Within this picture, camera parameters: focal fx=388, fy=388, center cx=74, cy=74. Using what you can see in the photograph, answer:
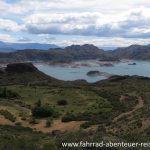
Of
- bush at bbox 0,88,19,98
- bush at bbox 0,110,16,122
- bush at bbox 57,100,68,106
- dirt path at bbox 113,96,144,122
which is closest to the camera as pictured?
dirt path at bbox 113,96,144,122

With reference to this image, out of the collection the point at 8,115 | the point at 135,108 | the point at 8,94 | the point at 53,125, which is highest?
the point at 8,115

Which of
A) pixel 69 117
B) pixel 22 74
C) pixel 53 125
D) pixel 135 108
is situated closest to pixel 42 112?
pixel 69 117

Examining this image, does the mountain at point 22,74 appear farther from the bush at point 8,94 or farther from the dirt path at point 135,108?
the dirt path at point 135,108

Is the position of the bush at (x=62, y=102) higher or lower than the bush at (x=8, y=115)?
lower

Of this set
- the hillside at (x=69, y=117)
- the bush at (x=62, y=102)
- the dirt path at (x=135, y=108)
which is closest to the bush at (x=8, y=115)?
the hillside at (x=69, y=117)

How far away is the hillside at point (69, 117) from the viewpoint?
77.2 feet

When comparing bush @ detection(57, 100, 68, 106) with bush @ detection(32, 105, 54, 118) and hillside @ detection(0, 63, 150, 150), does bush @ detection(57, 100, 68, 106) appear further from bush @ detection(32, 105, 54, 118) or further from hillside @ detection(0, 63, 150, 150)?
bush @ detection(32, 105, 54, 118)

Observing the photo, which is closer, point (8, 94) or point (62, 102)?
point (62, 102)

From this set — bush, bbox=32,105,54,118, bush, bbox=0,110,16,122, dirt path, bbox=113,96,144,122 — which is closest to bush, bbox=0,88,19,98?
bush, bbox=32,105,54,118

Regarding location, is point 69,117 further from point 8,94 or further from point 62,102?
point 8,94

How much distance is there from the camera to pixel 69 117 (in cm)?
4338

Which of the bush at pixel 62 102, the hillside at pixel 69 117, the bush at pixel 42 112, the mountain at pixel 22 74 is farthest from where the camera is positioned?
the mountain at pixel 22 74

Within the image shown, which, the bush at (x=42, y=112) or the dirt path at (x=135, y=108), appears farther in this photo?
the bush at (x=42, y=112)

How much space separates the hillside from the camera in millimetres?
23531
